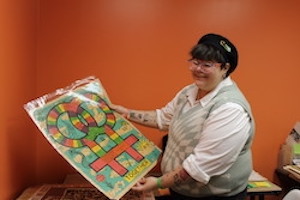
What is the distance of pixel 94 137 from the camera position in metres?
1.64

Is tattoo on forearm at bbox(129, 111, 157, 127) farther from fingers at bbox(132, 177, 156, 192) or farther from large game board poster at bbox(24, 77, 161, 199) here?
fingers at bbox(132, 177, 156, 192)

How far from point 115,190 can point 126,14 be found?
4.02 ft

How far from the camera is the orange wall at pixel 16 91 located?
5.16 ft

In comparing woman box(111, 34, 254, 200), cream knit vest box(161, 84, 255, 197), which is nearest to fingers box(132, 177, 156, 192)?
woman box(111, 34, 254, 200)

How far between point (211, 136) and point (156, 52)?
40.5 inches

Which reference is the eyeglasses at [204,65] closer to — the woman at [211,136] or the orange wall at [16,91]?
the woman at [211,136]

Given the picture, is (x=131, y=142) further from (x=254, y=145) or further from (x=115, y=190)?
(x=254, y=145)

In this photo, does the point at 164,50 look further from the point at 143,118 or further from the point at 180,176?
the point at 180,176

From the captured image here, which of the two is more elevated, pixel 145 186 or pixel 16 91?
pixel 16 91

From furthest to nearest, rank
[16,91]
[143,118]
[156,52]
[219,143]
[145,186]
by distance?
1. [156,52]
2. [143,118]
3. [16,91]
4. [145,186]
5. [219,143]

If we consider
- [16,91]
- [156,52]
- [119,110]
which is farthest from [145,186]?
Result: [156,52]

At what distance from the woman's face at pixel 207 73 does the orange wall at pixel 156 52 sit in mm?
801

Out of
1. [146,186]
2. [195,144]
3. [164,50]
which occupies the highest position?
[164,50]

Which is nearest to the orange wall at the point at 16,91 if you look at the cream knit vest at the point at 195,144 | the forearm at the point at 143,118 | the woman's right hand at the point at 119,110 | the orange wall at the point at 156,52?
the orange wall at the point at 156,52
